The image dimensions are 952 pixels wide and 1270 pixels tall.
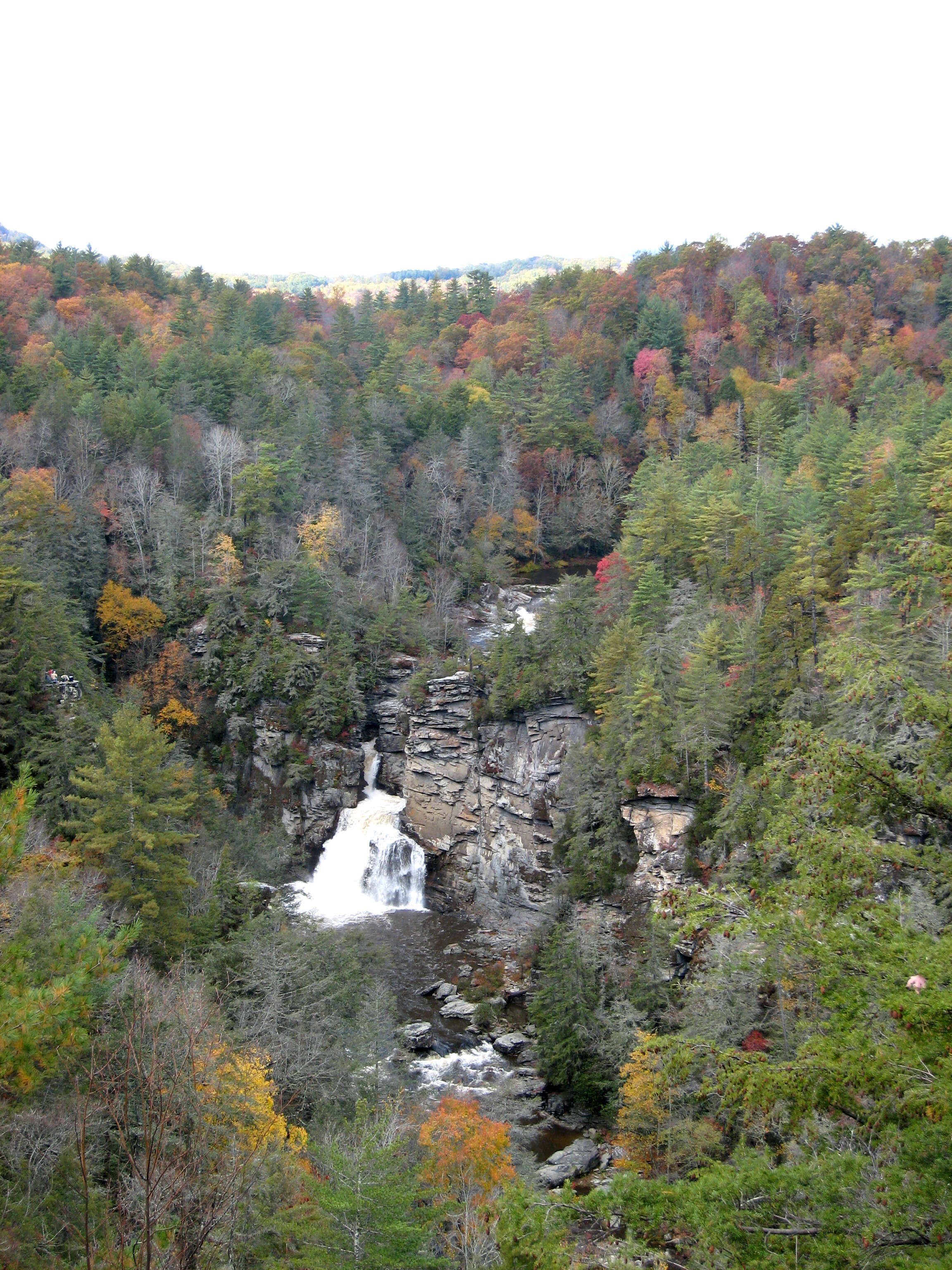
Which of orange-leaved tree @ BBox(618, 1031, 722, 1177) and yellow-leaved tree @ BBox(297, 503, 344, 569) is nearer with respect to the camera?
orange-leaved tree @ BBox(618, 1031, 722, 1177)

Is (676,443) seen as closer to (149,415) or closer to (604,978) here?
(149,415)

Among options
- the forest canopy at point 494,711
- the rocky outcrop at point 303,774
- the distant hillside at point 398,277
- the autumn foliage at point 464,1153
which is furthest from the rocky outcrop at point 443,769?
the distant hillside at point 398,277

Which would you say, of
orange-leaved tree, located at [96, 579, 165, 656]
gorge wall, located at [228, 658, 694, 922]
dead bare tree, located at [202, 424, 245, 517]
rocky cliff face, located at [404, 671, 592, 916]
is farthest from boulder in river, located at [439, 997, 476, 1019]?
dead bare tree, located at [202, 424, 245, 517]

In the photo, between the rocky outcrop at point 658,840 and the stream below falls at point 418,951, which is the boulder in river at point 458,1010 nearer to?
the stream below falls at point 418,951

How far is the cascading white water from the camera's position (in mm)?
40875

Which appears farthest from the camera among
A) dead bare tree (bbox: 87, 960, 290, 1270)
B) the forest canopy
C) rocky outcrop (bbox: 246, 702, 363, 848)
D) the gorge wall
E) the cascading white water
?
rocky outcrop (bbox: 246, 702, 363, 848)

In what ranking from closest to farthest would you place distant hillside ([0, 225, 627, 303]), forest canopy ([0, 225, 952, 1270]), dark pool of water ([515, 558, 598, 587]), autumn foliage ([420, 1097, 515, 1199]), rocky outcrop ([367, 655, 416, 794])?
forest canopy ([0, 225, 952, 1270])
autumn foliage ([420, 1097, 515, 1199])
rocky outcrop ([367, 655, 416, 794])
dark pool of water ([515, 558, 598, 587])
distant hillside ([0, 225, 627, 303])

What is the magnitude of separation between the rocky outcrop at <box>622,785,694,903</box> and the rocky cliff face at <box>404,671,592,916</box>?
6.48 metres

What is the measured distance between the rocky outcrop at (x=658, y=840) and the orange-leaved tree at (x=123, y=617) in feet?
92.4

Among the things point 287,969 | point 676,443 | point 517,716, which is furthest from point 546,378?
point 287,969

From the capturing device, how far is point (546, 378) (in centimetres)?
7194

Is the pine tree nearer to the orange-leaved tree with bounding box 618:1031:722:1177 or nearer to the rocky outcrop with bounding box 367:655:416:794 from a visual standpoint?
the orange-leaved tree with bounding box 618:1031:722:1177

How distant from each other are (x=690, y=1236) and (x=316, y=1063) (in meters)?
15.1

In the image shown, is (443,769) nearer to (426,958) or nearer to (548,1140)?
(426,958)
